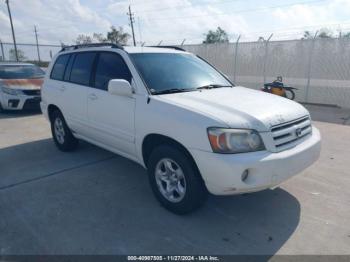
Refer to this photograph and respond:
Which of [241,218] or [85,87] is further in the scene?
[85,87]

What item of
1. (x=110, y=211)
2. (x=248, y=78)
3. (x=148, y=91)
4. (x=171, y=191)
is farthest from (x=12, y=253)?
(x=248, y=78)

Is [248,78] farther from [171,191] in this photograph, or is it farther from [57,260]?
[57,260]

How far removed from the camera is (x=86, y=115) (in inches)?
184

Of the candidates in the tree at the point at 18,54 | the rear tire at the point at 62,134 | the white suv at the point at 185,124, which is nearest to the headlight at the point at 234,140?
the white suv at the point at 185,124

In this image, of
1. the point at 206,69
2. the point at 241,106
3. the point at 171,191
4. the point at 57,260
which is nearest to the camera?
the point at 57,260

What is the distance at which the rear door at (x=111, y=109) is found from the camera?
12.6 ft

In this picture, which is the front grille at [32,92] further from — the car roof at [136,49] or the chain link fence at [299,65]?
the chain link fence at [299,65]

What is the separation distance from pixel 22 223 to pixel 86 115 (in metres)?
1.85

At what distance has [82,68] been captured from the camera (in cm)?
487

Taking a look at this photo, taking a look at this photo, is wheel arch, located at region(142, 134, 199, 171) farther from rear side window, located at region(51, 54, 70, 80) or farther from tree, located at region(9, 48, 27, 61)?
tree, located at region(9, 48, 27, 61)

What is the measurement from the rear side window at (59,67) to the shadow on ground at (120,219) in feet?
5.93

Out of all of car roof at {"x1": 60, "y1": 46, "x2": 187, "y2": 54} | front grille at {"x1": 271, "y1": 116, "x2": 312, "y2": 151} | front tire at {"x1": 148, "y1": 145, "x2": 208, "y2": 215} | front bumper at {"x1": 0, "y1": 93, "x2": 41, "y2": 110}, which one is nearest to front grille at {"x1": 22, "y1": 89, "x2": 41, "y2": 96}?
front bumper at {"x1": 0, "y1": 93, "x2": 41, "y2": 110}

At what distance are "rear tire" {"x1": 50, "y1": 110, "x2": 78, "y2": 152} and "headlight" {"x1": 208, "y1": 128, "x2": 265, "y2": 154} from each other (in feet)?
10.9

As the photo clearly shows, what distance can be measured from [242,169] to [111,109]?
203 centimetres
